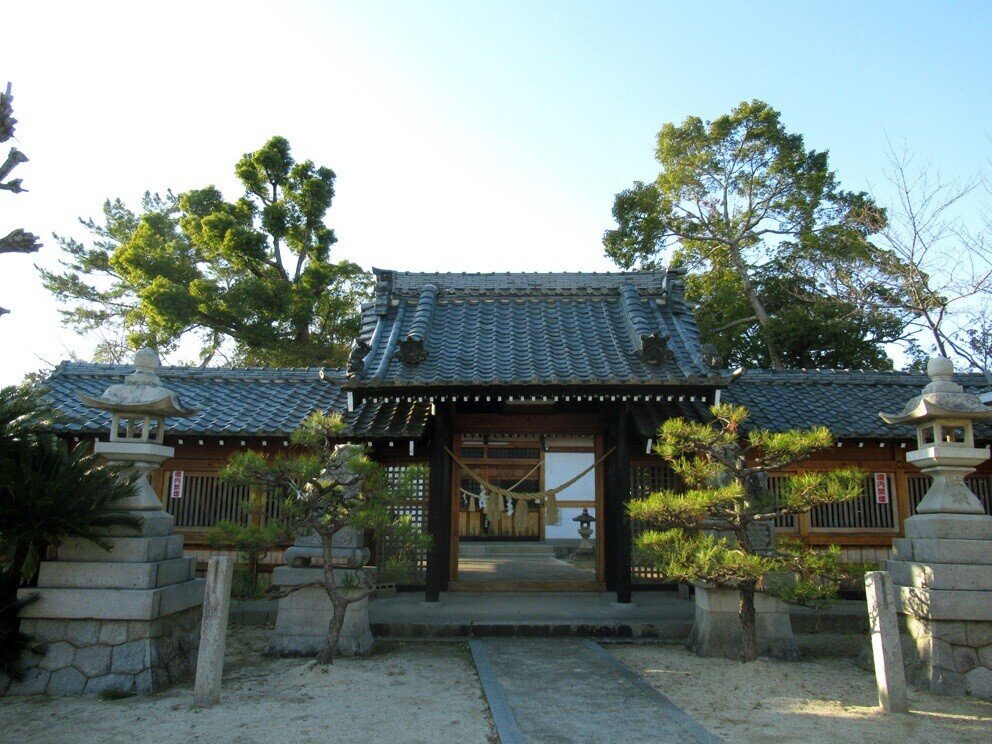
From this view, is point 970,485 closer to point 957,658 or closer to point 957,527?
point 957,527

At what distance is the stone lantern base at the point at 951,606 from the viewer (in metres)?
6.49

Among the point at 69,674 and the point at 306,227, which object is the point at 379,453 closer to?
the point at 69,674

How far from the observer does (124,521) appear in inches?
263

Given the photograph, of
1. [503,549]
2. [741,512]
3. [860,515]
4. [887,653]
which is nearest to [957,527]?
[887,653]

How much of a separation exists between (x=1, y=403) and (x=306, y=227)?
55.2ft

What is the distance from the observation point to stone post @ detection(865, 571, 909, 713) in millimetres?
5887

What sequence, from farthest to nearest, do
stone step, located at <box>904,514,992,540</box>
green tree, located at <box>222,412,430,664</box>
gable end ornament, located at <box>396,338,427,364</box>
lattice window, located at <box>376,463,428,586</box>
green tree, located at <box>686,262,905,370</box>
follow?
green tree, located at <box>686,262,905,370</box>
lattice window, located at <box>376,463,428,586</box>
gable end ornament, located at <box>396,338,427,364</box>
green tree, located at <box>222,412,430,664</box>
stone step, located at <box>904,514,992,540</box>

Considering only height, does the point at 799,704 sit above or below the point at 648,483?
below

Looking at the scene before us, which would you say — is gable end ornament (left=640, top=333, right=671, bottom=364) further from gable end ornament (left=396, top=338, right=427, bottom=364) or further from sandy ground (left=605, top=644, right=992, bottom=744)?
sandy ground (left=605, top=644, right=992, bottom=744)

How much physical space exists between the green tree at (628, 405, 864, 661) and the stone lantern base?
76cm

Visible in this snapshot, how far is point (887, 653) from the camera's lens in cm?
591

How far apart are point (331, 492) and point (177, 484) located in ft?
18.0

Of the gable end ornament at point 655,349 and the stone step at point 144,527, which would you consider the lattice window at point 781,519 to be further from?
the stone step at point 144,527

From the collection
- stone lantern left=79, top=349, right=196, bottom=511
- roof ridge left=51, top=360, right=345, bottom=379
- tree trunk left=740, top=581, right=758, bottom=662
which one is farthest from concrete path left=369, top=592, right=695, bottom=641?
roof ridge left=51, top=360, right=345, bottom=379
